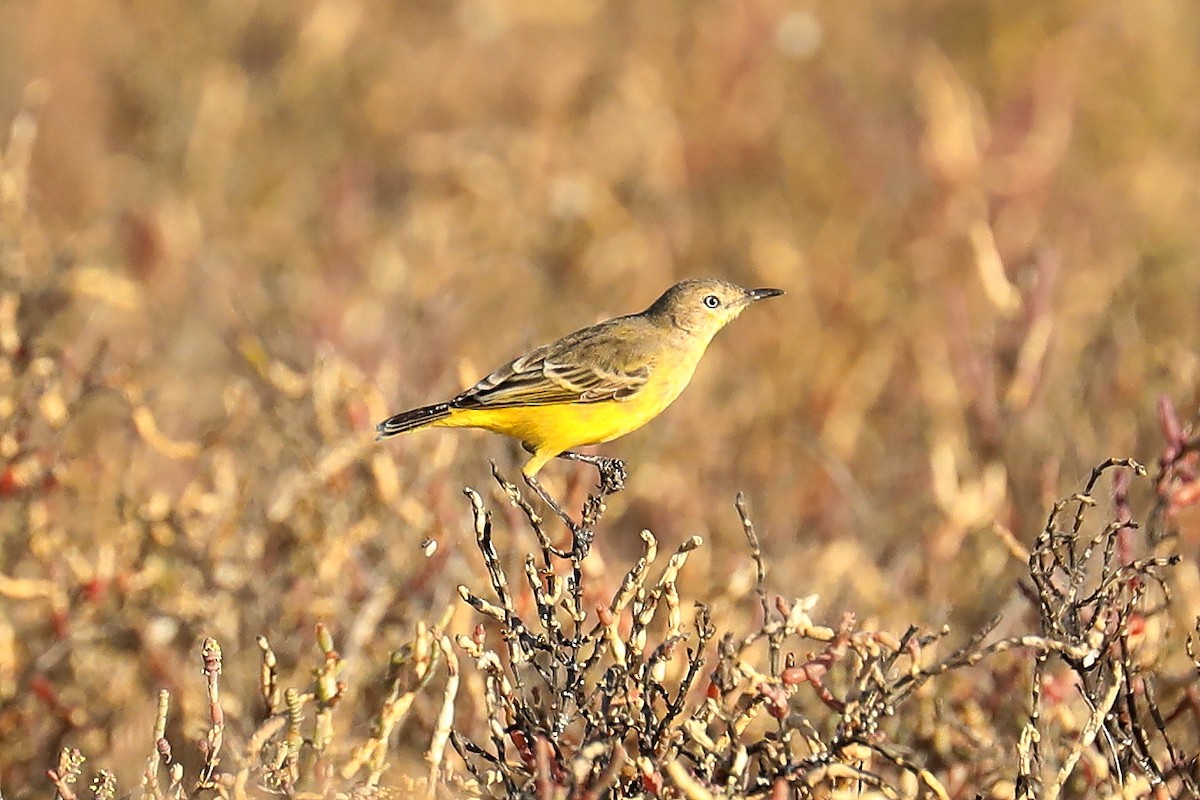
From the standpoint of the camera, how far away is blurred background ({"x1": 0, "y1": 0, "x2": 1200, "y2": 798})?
4.20 metres

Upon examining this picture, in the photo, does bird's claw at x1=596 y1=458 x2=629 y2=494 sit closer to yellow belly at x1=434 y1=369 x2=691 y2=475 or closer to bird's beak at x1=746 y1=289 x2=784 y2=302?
yellow belly at x1=434 y1=369 x2=691 y2=475

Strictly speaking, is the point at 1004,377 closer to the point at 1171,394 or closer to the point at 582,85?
the point at 1171,394

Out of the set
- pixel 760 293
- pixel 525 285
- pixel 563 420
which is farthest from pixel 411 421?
pixel 525 285

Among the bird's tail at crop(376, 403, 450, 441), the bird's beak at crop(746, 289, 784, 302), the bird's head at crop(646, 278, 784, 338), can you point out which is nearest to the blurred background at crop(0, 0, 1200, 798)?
the bird's tail at crop(376, 403, 450, 441)

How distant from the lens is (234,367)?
21.6 feet

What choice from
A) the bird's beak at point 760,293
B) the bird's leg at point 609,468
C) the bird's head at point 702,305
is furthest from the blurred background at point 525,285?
the bird's beak at point 760,293

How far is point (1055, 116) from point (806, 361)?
99.7 inches

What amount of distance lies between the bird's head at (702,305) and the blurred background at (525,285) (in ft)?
1.67

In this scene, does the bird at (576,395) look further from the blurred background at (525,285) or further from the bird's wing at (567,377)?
the blurred background at (525,285)

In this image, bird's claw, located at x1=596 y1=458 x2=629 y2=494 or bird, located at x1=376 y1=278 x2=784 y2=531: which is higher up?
bird, located at x1=376 y1=278 x2=784 y2=531

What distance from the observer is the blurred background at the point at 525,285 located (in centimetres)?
420

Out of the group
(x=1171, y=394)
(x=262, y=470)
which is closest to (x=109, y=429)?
(x=262, y=470)

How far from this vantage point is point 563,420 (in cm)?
379

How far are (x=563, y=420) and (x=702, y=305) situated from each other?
0.62 metres
